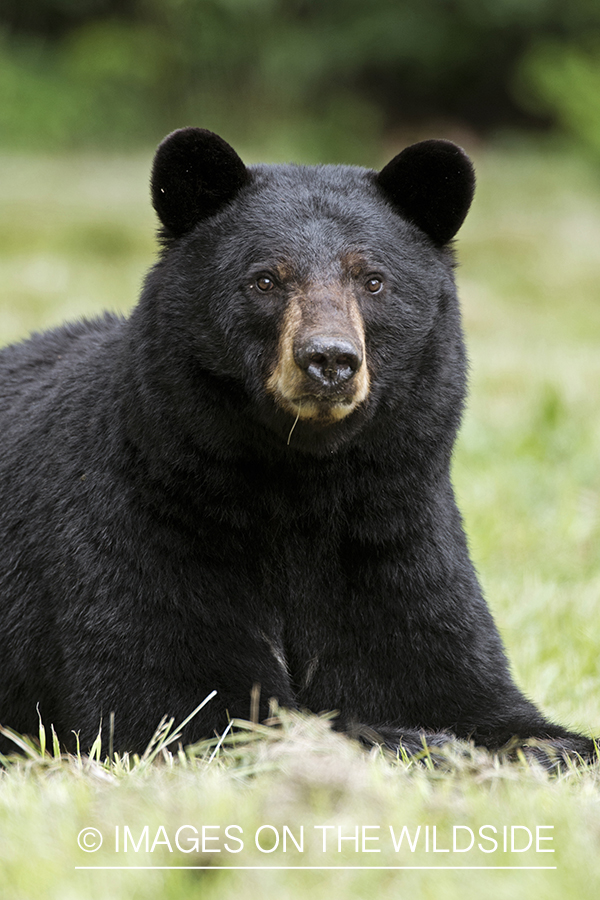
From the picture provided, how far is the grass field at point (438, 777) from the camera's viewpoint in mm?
2125

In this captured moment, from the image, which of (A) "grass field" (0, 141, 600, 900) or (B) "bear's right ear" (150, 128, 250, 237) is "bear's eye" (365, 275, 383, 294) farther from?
(A) "grass field" (0, 141, 600, 900)

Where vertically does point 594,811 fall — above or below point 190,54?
below

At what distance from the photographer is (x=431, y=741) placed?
10.2ft

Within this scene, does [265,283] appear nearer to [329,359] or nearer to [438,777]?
[329,359]

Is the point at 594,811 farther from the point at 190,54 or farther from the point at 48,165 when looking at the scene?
the point at 190,54

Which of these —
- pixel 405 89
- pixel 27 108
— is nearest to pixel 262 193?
pixel 27 108

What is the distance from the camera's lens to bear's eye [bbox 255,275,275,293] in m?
3.24

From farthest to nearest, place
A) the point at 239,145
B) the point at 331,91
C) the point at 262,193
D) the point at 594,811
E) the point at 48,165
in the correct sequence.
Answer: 1. the point at 331,91
2. the point at 239,145
3. the point at 48,165
4. the point at 262,193
5. the point at 594,811

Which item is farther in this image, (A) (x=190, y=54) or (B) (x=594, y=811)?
(A) (x=190, y=54)

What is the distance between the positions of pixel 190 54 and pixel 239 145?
3.23m
